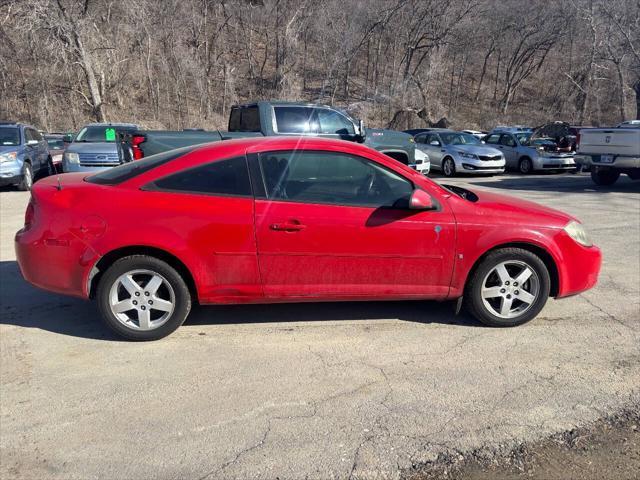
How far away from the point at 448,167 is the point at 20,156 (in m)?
12.2

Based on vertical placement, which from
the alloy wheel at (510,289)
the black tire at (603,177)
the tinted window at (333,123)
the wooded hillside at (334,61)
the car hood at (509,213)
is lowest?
the black tire at (603,177)

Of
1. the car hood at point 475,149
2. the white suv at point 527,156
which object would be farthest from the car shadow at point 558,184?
the car hood at point 475,149

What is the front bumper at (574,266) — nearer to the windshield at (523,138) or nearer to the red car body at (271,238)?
the red car body at (271,238)

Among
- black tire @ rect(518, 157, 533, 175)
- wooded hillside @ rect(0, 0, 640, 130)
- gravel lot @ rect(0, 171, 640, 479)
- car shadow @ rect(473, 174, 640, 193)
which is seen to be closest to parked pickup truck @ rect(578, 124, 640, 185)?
car shadow @ rect(473, 174, 640, 193)

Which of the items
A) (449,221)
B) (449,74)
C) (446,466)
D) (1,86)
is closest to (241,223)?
(449,221)

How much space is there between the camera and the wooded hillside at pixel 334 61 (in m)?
30.7

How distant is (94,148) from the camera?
1271 centimetres

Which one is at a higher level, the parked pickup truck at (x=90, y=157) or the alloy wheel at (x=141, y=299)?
the parked pickup truck at (x=90, y=157)

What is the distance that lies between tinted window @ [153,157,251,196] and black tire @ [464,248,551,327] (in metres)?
2.01

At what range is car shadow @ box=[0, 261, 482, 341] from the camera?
191 inches

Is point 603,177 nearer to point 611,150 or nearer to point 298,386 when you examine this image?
point 611,150

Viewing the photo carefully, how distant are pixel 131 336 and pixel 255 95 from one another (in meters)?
35.5

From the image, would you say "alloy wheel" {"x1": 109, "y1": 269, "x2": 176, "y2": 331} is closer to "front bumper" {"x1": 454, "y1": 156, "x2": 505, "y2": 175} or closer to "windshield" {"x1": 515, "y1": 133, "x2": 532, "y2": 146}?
"front bumper" {"x1": 454, "y1": 156, "x2": 505, "y2": 175}

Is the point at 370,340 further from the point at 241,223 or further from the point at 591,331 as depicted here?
the point at 591,331
